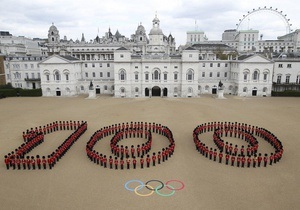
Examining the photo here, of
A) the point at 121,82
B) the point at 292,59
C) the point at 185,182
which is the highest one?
the point at 292,59

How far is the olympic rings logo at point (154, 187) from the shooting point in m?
14.7

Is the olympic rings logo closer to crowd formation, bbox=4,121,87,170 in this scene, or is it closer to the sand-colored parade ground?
the sand-colored parade ground

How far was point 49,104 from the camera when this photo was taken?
4331 centimetres

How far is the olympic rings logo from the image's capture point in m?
14.7

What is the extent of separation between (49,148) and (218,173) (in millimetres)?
14727

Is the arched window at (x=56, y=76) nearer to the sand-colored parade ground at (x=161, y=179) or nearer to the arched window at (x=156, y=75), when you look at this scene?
the arched window at (x=156, y=75)

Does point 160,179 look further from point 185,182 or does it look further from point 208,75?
point 208,75

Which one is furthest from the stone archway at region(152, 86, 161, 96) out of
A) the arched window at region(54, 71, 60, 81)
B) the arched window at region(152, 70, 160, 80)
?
the arched window at region(54, 71, 60, 81)

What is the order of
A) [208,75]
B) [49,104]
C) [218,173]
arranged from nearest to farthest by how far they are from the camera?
[218,173] < [49,104] < [208,75]

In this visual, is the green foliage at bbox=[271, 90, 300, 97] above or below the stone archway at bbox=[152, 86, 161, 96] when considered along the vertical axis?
below

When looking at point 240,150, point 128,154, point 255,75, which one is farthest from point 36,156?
point 255,75

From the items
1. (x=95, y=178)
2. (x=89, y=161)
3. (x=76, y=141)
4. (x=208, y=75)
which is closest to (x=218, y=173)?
(x=95, y=178)

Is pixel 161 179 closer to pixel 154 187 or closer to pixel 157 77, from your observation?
pixel 154 187

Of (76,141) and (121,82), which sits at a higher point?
(121,82)
